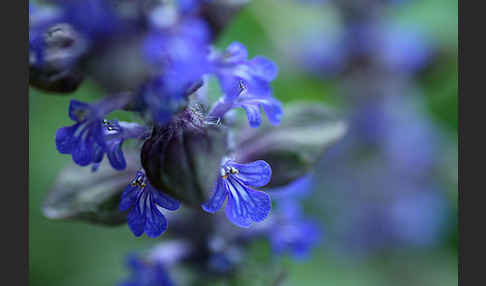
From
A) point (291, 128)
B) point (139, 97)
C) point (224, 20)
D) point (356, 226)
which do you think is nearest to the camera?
point (139, 97)

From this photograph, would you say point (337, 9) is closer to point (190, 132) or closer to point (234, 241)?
point (234, 241)

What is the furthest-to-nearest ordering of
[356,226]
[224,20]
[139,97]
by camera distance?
[356,226] → [224,20] → [139,97]

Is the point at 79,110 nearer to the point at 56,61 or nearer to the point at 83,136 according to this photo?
the point at 83,136

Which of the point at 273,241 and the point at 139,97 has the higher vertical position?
the point at 139,97

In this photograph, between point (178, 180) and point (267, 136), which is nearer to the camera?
point (178, 180)

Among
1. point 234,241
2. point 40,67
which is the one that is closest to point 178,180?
point 40,67

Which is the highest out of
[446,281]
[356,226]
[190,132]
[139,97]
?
[139,97]

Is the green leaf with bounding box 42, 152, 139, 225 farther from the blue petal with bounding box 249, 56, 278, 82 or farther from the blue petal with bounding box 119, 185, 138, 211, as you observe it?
the blue petal with bounding box 249, 56, 278, 82

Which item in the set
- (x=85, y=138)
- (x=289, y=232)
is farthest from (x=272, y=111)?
(x=289, y=232)
